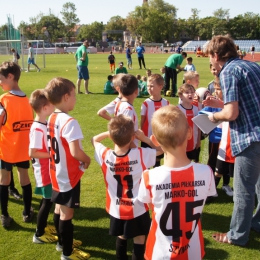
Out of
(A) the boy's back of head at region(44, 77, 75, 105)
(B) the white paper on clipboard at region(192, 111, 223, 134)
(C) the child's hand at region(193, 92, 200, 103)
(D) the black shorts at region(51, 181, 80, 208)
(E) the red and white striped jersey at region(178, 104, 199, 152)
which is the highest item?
(A) the boy's back of head at region(44, 77, 75, 105)

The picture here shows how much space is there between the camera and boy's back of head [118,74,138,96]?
12.8 feet

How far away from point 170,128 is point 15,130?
7.93 ft

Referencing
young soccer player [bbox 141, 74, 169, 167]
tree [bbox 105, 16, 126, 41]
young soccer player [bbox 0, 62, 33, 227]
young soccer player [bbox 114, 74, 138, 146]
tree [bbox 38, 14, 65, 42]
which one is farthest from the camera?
tree [bbox 105, 16, 126, 41]

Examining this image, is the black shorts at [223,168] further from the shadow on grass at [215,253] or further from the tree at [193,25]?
the tree at [193,25]

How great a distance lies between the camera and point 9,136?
3.89 meters

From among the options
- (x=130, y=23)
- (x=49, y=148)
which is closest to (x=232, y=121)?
(x=49, y=148)

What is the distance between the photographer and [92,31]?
11862cm

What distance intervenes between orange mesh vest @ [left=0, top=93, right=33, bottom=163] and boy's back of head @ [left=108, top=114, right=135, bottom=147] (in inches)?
65.6

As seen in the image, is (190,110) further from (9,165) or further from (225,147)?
(9,165)

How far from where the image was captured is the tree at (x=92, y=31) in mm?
118188

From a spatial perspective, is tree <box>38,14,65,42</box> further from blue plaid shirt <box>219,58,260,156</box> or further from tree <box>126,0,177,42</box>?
blue plaid shirt <box>219,58,260,156</box>

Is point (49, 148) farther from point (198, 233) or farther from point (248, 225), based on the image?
point (248, 225)

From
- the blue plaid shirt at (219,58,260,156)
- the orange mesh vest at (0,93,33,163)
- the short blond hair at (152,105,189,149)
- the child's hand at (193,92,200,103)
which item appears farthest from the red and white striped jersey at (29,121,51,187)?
the child's hand at (193,92,200,103)

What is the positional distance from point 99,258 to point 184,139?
194 centimetres
